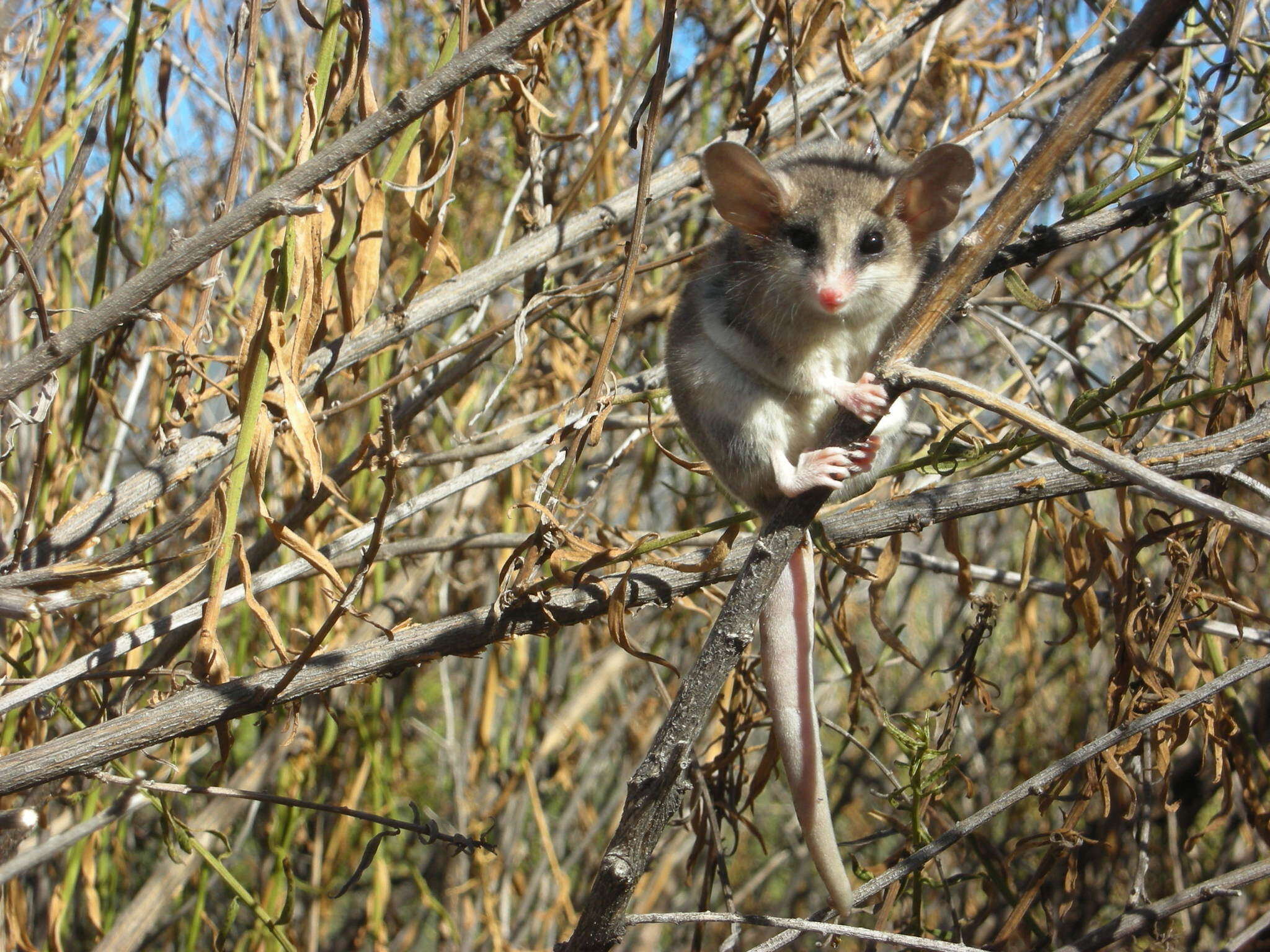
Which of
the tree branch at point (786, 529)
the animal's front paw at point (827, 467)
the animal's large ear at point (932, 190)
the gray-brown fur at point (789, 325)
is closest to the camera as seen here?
the tree branch at point (786, 529)

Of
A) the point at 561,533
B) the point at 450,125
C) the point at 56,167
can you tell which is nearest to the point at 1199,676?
the point at 561,533

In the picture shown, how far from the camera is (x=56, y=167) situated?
9.36 ft

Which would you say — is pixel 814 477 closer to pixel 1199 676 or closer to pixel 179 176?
pixel 1199 676

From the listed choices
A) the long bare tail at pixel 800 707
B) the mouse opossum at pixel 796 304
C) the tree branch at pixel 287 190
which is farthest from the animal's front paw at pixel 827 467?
the tree branch at pixel 287 190

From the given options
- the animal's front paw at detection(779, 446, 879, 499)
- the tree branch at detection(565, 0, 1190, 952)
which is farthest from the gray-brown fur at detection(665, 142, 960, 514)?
the tree branch at detection(565, 0, 1190, 952)

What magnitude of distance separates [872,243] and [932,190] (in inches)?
8.1

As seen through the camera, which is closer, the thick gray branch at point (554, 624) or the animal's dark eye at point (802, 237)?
the thick gray branch at point (554, 624)

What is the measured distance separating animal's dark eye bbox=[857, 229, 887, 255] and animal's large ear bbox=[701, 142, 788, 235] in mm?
185

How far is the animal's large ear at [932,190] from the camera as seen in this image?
212 centimetres

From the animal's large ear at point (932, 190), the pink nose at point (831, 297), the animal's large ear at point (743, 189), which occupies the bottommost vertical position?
the pink nose at point (831, 297)

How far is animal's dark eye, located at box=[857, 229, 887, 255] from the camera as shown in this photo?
7.89 ft

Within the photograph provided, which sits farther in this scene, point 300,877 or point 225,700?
point 300,877

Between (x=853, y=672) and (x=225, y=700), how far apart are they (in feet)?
4.43

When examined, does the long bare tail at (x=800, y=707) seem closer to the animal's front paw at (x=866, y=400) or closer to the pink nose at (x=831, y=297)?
the animal's front paw at (x=866, y=400)
